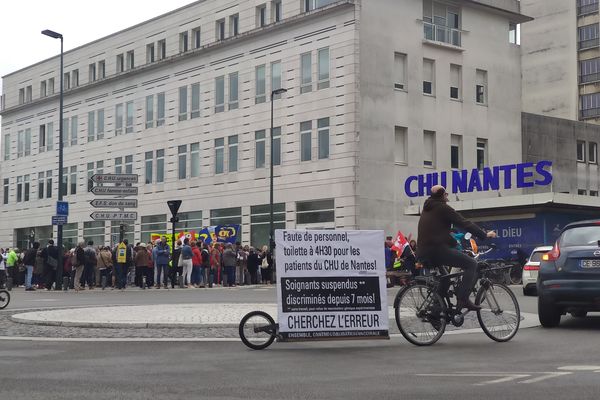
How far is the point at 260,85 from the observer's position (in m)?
52.6

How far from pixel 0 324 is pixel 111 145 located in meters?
49.0

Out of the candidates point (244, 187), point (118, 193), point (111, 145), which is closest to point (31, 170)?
point (111, 145)

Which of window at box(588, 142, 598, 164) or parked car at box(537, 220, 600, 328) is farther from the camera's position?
window at box(588, 142, 598, 164)

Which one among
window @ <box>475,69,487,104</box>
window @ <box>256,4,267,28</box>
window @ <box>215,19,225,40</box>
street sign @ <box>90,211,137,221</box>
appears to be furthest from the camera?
window @ <box>215,19,225,40</box>

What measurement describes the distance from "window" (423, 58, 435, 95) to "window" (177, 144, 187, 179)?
48.5 feet

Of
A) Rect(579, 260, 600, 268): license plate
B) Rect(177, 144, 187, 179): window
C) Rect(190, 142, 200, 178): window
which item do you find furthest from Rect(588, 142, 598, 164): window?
Rect(579, 260, 600, 268): license plate

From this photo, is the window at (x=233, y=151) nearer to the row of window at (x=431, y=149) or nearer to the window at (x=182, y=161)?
the window at (x=182, y=161)

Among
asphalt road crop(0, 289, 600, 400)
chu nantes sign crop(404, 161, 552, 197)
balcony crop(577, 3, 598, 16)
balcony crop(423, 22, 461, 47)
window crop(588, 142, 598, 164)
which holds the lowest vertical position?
asphalt road crop(0, 289, 600, 400)

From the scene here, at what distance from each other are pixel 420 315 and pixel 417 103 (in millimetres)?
39060

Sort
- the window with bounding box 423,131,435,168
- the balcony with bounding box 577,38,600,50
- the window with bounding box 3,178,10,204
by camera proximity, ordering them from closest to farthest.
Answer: the window with bounding box 423,131,435,168 < the window with bounding box 3,178,10,204 < the balcony with bounding box 577,38,600,50

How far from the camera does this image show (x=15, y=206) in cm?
7331

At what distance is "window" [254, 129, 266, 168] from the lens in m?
52.4

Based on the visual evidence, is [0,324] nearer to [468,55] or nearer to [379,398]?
[379,398]

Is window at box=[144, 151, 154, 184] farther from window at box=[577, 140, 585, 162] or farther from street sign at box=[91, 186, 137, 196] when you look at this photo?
street sign at box=[91, 186, 137, 196]
